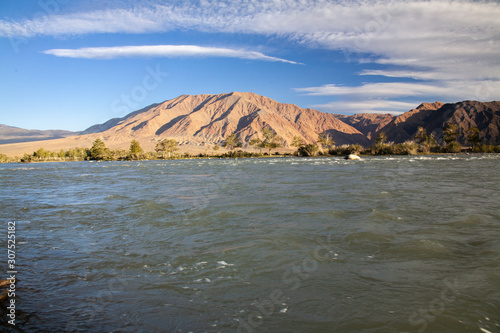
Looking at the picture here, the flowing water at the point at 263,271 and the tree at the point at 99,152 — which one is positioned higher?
the tree at the point at 99,152

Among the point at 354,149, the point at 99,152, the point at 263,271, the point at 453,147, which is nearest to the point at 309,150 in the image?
the point at 354,149

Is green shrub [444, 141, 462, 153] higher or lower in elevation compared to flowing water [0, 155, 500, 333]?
higher

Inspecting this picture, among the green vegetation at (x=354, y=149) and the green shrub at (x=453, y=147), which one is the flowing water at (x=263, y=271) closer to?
the green vegetation at (x=354, y=149)

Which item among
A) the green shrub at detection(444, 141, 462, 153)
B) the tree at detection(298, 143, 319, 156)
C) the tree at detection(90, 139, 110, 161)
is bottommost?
the tree at detection(90, 139, 110, 161)

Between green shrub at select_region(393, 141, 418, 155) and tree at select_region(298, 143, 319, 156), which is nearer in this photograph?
green shrub at select_region(393, 141, 418, 155)

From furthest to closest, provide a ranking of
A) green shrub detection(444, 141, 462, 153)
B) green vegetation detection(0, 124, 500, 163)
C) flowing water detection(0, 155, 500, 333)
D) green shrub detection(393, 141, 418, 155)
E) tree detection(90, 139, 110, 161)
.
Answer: tree detection(90, 139, 110, 161) → green vegetation detection(0, 124, 500, 163) → green shrub detection(444, 141, 462, 153) → green shrub detection(393, 141, 418, 155) → flowing water detection(0, 155, 500, 333)

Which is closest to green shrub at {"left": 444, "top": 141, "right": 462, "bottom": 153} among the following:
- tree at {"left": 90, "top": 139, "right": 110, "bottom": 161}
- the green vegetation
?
the green vegetation

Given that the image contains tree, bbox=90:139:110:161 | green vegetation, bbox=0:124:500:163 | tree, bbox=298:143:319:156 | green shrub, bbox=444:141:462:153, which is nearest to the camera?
green shrub, bbox=444:141:462:153

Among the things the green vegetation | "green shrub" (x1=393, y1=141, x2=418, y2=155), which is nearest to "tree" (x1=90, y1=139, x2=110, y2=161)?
the green vegetation

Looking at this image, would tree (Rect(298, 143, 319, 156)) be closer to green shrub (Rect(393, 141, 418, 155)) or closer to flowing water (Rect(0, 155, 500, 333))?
green shrub (Rect(393, 141, 418, 155))

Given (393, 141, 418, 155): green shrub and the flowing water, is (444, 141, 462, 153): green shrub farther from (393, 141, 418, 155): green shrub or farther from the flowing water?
the flowing water

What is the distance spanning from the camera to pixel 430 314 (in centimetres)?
418

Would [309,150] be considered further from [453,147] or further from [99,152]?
[99,152]

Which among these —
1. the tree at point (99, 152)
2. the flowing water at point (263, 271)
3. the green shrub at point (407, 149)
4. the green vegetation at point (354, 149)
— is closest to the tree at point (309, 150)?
the green vegetation at point (354, 149)
